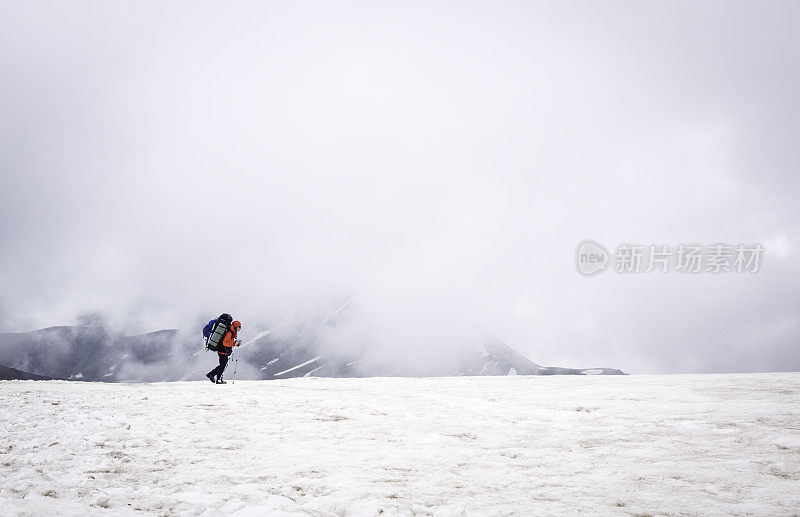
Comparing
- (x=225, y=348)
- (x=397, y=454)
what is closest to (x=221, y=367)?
(x=225, y=348)

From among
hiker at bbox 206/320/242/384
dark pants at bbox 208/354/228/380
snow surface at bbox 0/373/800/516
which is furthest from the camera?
hiker at bbox 206/320/242/384

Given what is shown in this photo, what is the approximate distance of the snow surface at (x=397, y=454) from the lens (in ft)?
21.2

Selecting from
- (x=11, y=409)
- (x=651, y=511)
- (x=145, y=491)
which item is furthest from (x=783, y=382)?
(x=11, y=409)

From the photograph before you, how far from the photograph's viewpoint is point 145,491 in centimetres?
697

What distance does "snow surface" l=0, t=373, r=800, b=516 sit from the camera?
647cm

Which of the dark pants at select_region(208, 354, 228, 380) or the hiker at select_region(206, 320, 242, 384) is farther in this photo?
the hiker at select_region(206, 320, 242, 384)

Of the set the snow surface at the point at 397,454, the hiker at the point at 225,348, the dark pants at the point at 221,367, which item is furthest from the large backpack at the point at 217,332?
the snow surface at the point at 397,454

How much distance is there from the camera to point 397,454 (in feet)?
29.2

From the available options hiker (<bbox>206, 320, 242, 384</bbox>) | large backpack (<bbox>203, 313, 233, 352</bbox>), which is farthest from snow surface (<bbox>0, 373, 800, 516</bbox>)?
large backpack (<bbox>203, 313, 233, 352</bbox>)

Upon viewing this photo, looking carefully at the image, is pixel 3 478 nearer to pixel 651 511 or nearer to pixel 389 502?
pixel 389 502

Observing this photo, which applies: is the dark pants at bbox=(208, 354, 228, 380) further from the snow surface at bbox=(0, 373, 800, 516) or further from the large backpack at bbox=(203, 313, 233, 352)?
the snow surface at bbox=(0, 373, 800, 516)

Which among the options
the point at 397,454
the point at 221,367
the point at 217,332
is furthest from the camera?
the point at 217,332

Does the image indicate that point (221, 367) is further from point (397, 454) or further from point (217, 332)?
point (397, 454)

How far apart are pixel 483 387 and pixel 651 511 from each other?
42.6ft
